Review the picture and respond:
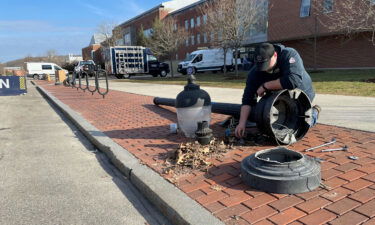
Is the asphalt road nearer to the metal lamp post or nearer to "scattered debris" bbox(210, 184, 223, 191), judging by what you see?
"scattered debris" bbox(210, 184, 223, 191)

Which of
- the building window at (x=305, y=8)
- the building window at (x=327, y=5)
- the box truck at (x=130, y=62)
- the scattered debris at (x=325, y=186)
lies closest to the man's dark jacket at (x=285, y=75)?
the scattered debris at (x=325, y=186)

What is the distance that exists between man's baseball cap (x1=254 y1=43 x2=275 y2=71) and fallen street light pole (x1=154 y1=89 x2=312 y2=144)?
37 centimetres

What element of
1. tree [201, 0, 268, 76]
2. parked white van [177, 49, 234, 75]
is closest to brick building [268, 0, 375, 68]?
parked white van [177, 49, 234, 75]

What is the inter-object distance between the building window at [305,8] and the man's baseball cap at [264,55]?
92.5ft

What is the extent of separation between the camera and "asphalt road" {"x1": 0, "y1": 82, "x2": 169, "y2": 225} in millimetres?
2660

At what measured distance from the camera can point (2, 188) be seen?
3316 mm

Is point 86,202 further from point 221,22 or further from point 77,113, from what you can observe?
point 221,22

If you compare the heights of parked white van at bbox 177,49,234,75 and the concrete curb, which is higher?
parked white van at bbox 177,49,234,75

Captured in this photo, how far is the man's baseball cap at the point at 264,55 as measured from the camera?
11.6 ft

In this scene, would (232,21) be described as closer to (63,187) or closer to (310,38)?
(310,38)

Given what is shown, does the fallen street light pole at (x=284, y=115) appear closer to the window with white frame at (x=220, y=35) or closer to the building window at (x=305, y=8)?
the window with white frame at (x=220, y=35)

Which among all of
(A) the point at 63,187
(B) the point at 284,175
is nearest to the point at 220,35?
(A) the point at 63,187

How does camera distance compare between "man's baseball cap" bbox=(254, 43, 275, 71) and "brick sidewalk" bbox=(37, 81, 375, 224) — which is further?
"man's baseball cap" bbox=(254, 43, 275, 71)

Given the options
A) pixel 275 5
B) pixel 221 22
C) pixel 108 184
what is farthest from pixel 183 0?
pixel 108 184
